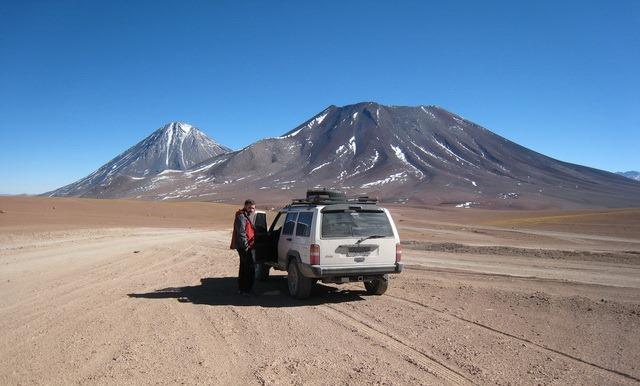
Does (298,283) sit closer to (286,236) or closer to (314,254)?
(314,254)

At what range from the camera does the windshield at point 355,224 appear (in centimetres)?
A: 958

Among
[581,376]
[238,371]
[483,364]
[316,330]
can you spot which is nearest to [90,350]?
[238,371]

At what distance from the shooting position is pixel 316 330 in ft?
24.8

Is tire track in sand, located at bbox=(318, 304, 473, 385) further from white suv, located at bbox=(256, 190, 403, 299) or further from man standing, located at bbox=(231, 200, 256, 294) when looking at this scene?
man standing, located at bbox=(231, 200, 256, 294)

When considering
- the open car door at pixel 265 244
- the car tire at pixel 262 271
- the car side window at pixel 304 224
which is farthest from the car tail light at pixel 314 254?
the car tire at pixel 262 271

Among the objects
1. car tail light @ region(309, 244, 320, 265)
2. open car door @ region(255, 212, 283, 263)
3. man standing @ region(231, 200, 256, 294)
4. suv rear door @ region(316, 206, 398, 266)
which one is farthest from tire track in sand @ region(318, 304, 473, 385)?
open car door @ region(255, 212, 283, 263)

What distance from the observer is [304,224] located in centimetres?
1003

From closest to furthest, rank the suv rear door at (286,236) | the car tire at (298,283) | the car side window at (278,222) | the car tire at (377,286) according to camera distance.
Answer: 1. the car tire at (298,283)
2. the car tire at (377,286)
3. the suv rear door at (286,236)
4. the car side window at (278,222)

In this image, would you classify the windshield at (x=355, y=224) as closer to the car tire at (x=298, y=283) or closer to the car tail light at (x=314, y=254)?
the car tail light at (x=314, y=254)

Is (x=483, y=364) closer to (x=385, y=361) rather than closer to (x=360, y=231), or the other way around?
(x=385, y=361)

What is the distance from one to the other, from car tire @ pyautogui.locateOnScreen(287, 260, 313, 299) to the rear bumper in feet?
0.81

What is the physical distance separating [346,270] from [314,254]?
0.63m

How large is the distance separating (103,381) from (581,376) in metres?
4.84

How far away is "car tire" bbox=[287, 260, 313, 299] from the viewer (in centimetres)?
979
